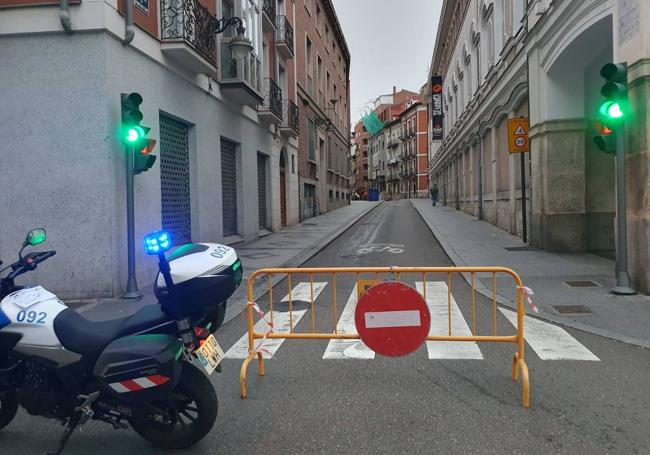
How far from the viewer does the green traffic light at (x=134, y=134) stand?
785 cm

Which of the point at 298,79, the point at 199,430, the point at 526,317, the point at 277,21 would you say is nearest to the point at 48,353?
the point at 199,430

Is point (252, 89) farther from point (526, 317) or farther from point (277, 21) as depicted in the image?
point (526, 317)

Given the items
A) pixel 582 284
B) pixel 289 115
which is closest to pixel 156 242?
pixel 582 284

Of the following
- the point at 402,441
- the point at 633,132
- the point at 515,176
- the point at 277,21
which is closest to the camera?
the point at 402,441

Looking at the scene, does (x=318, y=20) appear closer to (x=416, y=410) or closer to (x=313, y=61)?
(x=313, y=61)

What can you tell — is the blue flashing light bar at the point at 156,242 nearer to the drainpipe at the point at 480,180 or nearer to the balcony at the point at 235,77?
the balcony at the point at 235,77

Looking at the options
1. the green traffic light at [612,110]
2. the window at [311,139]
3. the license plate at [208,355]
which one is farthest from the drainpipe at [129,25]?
the window at [311,139]

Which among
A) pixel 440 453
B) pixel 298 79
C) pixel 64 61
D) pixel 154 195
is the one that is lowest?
pixel 440 453

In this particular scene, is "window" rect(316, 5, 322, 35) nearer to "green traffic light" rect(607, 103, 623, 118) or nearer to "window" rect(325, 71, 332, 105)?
"window" rect(325, 71, 332, 105)

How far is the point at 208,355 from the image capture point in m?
3.14

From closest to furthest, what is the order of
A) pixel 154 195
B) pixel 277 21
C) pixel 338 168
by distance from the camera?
pixel 154 195 → pixel 277 21 → pixel 338 168

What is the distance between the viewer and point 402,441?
10.9 feet

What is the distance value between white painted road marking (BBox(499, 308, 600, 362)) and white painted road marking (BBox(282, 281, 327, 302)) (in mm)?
3224

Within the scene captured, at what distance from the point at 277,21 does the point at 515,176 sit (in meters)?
11.7
